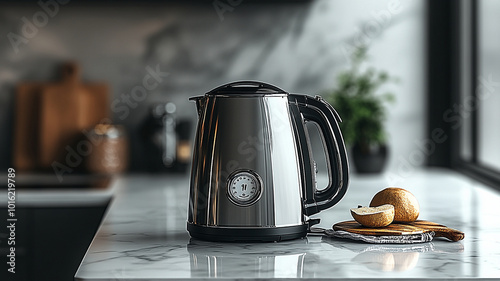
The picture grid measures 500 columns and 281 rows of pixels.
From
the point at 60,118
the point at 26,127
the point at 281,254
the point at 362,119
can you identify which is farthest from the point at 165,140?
the point at 281,254

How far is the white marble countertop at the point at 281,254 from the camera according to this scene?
89 cm

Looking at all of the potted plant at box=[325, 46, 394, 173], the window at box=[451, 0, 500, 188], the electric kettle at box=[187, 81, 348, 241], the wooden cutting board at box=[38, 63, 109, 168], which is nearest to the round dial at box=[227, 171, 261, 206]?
the electric kettle at box=[187, 81, 348, 241]

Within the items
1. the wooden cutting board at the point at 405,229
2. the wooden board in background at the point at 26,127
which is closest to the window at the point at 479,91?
the wooden cutting board at the point at 405,229

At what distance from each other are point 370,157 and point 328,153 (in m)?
1.31

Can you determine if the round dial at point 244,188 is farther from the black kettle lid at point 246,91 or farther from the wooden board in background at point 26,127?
the wooden board in background at point 26,127

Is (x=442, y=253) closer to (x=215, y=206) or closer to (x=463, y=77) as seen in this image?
(x=215, y=206)

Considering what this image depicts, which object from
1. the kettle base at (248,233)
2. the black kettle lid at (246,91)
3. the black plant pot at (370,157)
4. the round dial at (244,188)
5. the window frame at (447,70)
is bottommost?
the kettle base at (248,233)

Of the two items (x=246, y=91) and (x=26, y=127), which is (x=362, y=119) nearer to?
(x=26, y=127)

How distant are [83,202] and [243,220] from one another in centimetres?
95

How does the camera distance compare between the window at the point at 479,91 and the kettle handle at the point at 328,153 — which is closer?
the kettle handle at the point at 328,153

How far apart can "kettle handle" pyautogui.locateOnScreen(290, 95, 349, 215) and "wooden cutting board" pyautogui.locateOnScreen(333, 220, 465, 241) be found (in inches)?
2.6

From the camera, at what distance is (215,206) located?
1.10m

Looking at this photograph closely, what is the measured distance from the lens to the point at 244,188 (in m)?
1.09

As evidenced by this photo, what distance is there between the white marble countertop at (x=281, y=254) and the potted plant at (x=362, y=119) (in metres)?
0.85
